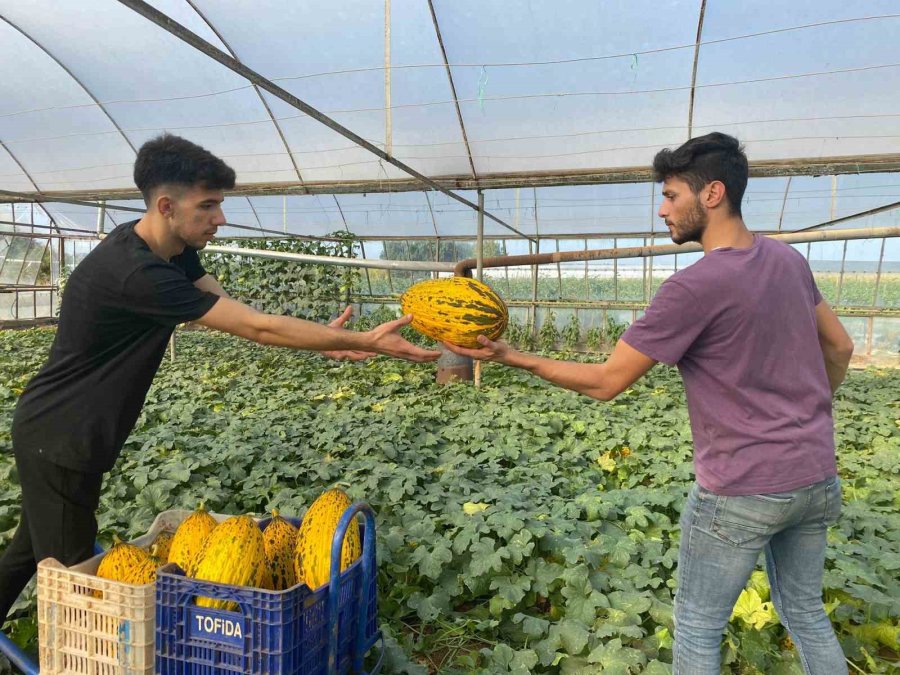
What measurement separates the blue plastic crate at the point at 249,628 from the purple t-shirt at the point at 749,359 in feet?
3.69

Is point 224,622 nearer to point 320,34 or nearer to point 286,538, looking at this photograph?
point 286,538

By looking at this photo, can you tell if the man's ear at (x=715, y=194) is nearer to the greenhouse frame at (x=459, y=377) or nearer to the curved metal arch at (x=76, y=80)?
the greenhouse frame at (x=459, y=377)

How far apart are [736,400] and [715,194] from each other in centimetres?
61

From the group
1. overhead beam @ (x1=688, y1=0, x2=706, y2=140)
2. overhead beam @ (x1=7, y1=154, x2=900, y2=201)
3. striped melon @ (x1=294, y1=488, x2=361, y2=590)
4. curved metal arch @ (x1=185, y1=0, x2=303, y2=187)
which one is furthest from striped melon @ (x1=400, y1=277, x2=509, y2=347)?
curved metal arch @ (x1=185, y1=0, x2=303, y2=187)

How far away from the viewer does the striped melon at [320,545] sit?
1927mm

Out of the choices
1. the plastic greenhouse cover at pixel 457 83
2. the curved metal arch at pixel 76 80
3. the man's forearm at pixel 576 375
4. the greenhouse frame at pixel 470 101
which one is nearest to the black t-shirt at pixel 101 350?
the man's forearm at pixel 576 375

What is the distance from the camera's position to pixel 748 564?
169 centimetres

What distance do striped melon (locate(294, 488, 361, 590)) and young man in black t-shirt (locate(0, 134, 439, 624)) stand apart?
595 millimetres

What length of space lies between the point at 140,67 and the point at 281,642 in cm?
888

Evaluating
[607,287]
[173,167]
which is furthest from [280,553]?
[607,287]

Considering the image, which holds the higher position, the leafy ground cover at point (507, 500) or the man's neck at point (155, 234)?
the man's neck at point (155, 234)

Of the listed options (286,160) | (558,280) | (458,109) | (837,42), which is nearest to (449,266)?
(458,109)

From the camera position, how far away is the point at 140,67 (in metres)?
8.17

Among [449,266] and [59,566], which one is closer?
[59,566]
